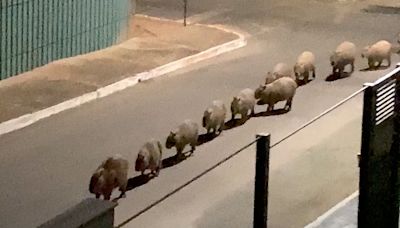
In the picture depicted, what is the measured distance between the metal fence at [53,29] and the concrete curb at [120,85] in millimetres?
1074

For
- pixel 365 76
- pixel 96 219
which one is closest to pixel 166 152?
pixel 365 76

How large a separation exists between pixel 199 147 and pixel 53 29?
11.3 ft

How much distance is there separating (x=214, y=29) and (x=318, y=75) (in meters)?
2.57

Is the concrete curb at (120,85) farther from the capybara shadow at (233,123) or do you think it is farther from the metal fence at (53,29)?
the capybara shadow at (233,123)

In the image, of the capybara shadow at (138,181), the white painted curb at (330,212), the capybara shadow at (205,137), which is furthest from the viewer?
the capybara shadow at (205,137)

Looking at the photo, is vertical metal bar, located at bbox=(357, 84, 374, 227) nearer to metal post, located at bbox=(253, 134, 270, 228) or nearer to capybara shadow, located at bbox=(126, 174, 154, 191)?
metal post, located at bbox=(253, 134, 270, 228)

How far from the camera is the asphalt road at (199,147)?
24.4 feet

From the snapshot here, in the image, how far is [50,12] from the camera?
38.0 ft

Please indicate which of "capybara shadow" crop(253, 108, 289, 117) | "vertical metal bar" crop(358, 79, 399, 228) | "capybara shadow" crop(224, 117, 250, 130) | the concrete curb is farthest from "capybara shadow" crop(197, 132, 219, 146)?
"vertical metal bar" crop(358, 79, 399, 228)

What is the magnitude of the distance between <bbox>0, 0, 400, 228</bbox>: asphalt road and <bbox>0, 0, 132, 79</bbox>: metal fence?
1.21 m

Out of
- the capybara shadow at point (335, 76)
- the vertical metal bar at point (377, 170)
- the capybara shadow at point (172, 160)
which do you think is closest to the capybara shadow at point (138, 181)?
the capybara shadow at point (172, 160)

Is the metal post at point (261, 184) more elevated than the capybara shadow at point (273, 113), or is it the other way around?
the metal post at point (261, 184)

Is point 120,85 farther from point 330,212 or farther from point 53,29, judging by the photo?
point 330,212

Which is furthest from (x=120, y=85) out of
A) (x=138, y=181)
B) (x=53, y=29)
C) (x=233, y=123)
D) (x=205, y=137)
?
(x=138, y=181)
